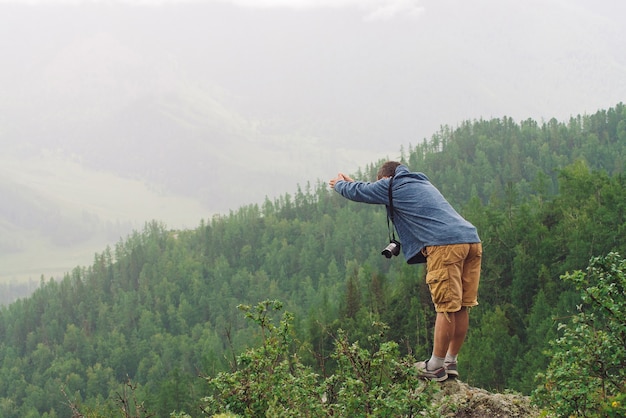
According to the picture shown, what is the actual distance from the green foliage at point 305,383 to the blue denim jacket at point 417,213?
4.91 ft

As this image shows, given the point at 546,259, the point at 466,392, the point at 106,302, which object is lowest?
the point at 106,302

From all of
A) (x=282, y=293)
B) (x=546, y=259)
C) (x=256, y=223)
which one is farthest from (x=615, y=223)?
(x=256, y=223)

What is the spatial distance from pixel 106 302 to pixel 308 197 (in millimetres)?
51120

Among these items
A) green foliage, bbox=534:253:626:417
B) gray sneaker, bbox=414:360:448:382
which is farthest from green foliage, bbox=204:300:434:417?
gray sneaker, bbox=414:360:448:382

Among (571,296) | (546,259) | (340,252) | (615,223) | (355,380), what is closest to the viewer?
(355,380)

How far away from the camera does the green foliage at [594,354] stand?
16.8 ft

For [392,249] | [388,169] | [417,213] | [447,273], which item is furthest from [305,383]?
[388,169]

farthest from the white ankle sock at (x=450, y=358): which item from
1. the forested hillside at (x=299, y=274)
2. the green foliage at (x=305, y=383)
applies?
the forested hillside at (x=299, y=274)

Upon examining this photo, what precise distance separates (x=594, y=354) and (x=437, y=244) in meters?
2.15

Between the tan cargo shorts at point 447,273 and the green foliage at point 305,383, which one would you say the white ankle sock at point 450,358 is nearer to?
the tan cargo shorts at point 447,273

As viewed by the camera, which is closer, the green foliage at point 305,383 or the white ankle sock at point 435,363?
the green foliage at point 305,383

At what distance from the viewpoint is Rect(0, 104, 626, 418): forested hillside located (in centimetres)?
4788

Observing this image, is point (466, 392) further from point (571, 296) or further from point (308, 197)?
point (308, 197)

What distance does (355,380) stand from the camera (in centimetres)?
539
